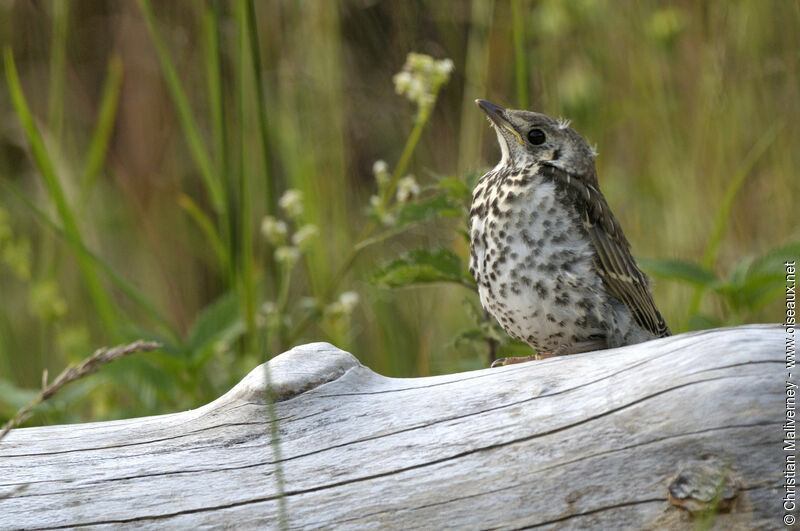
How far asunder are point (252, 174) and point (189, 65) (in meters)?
1.28

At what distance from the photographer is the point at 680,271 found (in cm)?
314

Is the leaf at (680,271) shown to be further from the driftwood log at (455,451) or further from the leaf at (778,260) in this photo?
the driftwood log at (455,451)

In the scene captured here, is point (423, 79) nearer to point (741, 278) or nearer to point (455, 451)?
point (741, 278)

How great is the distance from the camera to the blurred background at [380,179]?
3.40 meters

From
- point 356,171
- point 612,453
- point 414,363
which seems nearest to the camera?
point 612,453

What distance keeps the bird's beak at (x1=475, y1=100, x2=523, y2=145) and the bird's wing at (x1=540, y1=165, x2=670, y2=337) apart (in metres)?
Result: 0.17

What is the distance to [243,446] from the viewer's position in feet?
7.80

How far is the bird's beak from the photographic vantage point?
3012mm

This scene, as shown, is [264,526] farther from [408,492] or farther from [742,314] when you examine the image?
[742,314]

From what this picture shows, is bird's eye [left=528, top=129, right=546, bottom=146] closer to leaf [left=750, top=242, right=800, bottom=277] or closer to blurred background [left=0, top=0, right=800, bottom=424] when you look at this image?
blurred background [left=0, top=0, right=800, bottom=424]

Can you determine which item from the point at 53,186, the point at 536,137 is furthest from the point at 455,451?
the point at 53,186

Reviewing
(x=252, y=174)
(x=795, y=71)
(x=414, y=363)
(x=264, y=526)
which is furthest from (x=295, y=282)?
(x=264, y=526)

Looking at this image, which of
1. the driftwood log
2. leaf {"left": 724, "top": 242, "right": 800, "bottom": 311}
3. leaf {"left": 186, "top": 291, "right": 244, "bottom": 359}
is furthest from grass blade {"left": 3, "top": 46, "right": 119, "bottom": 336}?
leaf {"left": 724, "top": 242, "right": 800, "bottom": 311}

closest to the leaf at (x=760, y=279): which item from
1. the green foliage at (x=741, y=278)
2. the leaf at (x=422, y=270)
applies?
the green foliage at (x=741, y=278)
